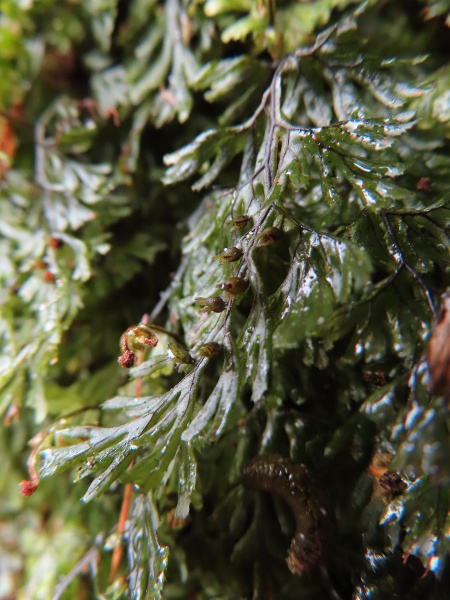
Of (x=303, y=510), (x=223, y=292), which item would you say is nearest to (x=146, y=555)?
(x=303, y=510)

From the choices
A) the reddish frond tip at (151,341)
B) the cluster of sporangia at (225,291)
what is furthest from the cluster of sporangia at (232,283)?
the reddish frond tip at (151,341)

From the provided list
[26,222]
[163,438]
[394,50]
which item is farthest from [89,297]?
[394,50]

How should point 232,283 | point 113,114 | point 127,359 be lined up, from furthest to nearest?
1. point 113,114
2. point 127,359
3. point 232,283

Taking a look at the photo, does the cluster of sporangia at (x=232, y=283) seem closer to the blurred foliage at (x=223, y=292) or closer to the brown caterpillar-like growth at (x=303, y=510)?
the blurred foliage at (x=223, y=292)

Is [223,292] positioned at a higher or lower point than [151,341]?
higher

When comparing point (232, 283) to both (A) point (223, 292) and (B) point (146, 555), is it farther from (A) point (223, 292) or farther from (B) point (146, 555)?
(B) point (146, 555)

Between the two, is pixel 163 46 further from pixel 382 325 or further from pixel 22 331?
pixel 382 325
